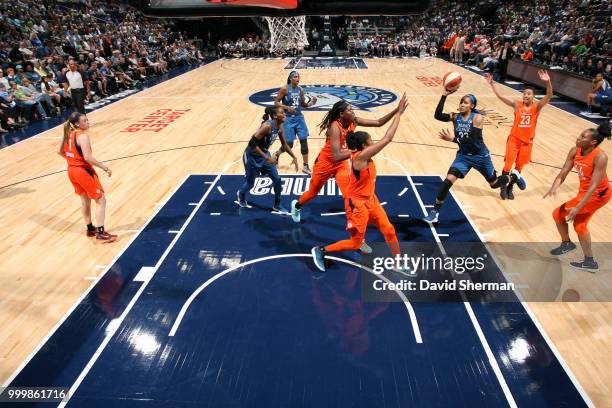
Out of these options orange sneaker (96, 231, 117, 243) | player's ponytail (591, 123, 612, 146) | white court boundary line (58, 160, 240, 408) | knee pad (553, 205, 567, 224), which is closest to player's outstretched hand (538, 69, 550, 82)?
player's ponytail (591, 123, 612, 146)

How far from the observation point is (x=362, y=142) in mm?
4520

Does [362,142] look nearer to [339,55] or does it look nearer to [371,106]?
[371,106]

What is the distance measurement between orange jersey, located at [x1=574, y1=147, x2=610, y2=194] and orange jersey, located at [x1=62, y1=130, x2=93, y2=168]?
5697 millimetres

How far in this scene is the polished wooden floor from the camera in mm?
4293

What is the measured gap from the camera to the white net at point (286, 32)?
79.0 feet

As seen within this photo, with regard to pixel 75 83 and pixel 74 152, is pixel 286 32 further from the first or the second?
pixel 74 152

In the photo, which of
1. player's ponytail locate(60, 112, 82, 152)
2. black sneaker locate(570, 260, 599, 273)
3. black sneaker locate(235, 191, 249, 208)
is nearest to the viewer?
black sneaker locate(570, 260, 599, 273)

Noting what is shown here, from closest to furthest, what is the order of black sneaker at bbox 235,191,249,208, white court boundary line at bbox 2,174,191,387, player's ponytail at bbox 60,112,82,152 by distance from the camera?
white court boundary line at bbox 2,174,191,387 → player's ponytail at bbox 60,112,82,152 → black sneaker at bbox 235,191,249,208

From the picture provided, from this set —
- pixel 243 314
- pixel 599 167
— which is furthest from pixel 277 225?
pixel 599 167

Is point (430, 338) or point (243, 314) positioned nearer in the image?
point (430, 338)

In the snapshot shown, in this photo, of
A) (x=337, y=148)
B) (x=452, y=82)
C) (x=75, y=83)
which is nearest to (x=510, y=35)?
(x=452, y=82)

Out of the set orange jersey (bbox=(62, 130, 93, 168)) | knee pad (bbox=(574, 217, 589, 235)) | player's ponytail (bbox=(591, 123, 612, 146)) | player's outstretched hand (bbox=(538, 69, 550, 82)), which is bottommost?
knee pad (bbox=(574, 217, 589, 235))

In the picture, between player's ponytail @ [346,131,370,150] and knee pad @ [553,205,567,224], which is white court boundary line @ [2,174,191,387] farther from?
knee pad @ [553,205,567,224]

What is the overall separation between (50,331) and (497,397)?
4066mm
